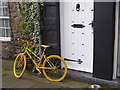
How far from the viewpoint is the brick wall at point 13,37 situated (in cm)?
637

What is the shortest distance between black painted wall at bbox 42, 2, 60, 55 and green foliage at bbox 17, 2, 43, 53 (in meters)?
0.26

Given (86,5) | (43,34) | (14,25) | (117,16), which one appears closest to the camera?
(117,16)

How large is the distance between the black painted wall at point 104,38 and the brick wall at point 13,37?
287cm

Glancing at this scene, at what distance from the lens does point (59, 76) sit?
5.07 meters

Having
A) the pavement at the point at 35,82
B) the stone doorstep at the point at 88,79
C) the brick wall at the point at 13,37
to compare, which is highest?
the brick wall at the point at 13,37

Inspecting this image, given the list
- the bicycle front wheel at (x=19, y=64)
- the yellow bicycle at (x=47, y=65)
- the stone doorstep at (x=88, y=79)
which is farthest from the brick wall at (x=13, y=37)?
the stone doorstep at (x=88, y=79)

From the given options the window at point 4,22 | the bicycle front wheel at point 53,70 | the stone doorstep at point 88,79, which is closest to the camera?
the stone doorstep at point 88,79

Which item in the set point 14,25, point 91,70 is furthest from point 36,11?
point 91,70

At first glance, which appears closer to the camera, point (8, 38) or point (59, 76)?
point (59, 76)

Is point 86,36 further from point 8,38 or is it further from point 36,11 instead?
point 8,38

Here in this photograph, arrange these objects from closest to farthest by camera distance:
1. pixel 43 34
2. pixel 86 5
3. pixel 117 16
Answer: pixel 117 16, pixel 86 5, pixel 43 34

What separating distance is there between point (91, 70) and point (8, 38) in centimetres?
358

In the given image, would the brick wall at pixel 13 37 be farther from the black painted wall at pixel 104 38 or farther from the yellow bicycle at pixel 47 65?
the black painted wall at pixel 104 38

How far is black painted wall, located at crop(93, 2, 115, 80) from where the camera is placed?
4.24 m
